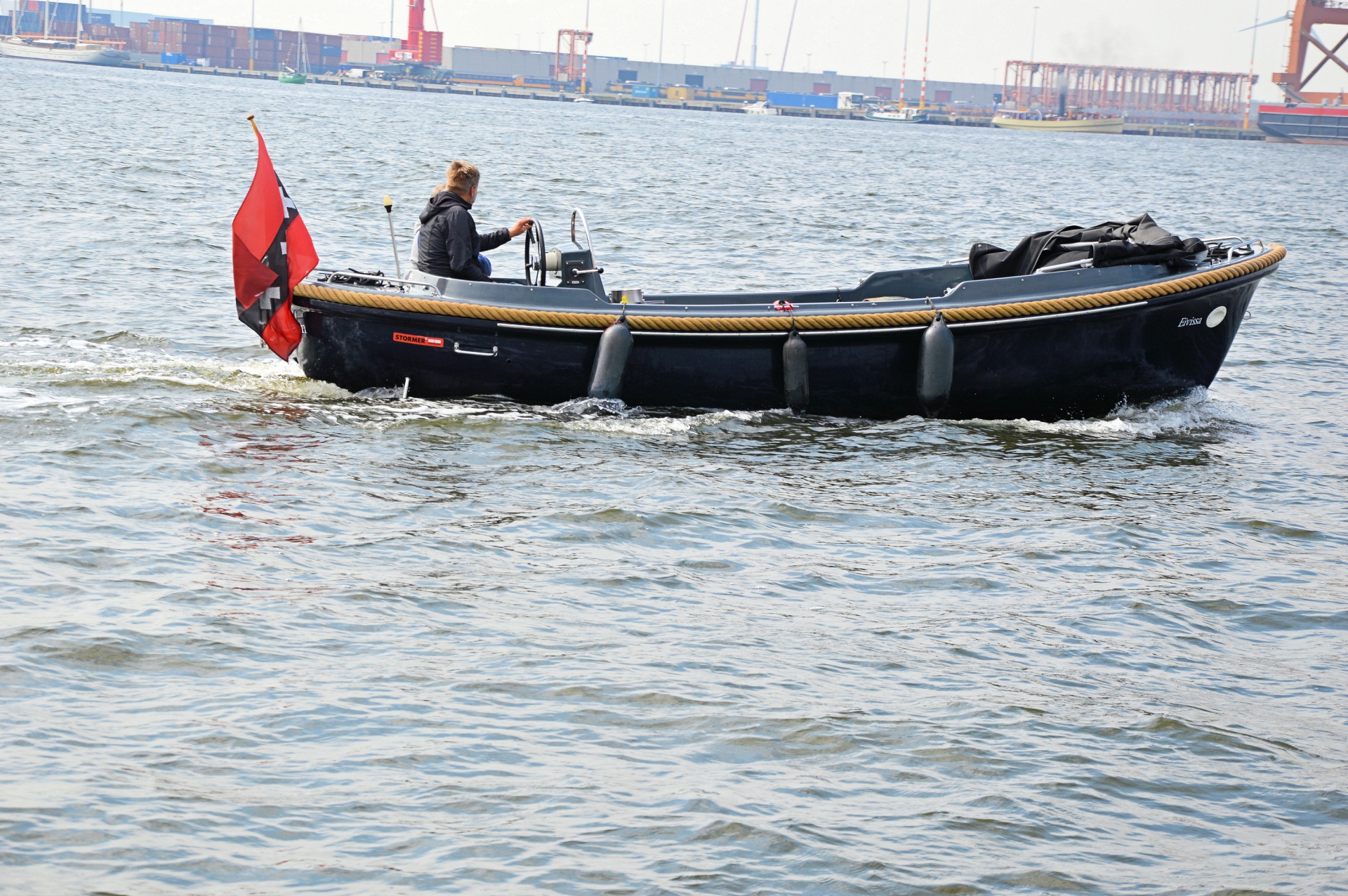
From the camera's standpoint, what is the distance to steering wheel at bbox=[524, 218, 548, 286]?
1036 centimetres

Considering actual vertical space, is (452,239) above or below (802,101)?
below

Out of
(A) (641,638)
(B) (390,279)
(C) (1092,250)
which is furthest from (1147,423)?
(A) (641,638)

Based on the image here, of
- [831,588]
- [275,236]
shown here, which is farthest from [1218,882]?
[275,236]

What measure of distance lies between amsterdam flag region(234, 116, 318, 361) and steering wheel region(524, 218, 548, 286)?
1.59 metres

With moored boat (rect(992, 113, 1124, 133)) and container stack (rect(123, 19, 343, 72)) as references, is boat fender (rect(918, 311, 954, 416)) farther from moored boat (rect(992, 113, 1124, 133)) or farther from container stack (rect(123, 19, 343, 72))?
container stack (rect(123, 19, 343, 72))

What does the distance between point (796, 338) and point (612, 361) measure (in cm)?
133

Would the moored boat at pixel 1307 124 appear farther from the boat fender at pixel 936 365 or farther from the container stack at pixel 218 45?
the boat fender at pixel 936 365

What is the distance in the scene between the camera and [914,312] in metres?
10.0

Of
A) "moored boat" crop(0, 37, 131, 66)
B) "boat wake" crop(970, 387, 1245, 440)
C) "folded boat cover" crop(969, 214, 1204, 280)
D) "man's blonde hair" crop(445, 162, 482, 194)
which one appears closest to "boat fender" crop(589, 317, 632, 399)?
"man's blonde hair" crop(445, 162, 482, 194)

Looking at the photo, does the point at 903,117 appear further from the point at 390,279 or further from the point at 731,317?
the point at 390,279

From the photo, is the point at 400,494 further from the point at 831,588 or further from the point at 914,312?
the point at 914,312

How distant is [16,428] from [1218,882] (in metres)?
7.67

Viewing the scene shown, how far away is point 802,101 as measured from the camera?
174 m

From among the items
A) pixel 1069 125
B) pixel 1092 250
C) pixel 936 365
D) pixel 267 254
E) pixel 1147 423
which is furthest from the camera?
pixel 1069 125
